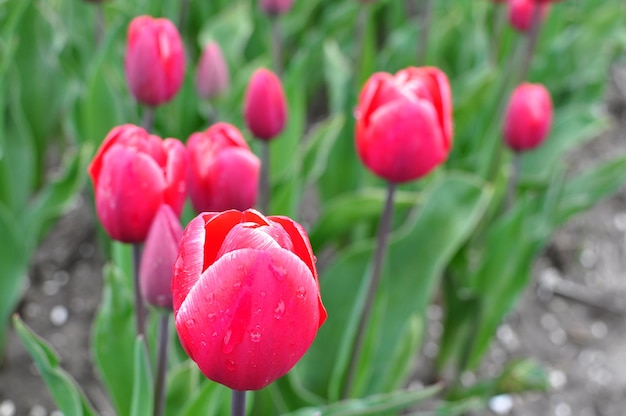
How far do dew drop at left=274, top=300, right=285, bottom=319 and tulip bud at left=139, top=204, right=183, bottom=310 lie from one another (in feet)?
0.85

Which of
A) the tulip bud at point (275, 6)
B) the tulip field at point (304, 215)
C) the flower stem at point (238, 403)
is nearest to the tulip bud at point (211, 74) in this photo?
the tulip field at point (304, 215)

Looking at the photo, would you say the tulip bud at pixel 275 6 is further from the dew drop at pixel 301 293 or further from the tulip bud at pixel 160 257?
the dew drop at pixel 301 293

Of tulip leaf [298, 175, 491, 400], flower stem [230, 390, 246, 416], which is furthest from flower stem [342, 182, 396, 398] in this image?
flower stem [230, 390, 246, 416]

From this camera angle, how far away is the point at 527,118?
137 centimetres

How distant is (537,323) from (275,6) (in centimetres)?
98

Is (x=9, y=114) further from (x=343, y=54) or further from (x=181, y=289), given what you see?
(x=181, y=289)

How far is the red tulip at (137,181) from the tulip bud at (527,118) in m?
0.71

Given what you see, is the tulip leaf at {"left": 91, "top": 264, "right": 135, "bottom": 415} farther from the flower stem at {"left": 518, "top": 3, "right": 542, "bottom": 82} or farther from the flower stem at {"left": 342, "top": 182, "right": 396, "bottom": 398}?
the flower stem at {"left": 518, "top": 3, "right": 542, "bottom": 82}

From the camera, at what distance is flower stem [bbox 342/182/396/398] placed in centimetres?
105

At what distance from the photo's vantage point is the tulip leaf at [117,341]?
3.59ft

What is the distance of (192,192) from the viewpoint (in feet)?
3.00

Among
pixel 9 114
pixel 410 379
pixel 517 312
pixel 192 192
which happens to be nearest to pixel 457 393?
pixel 410 379

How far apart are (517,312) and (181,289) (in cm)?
154

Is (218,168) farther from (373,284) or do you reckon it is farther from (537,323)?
(537,323)
